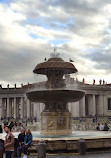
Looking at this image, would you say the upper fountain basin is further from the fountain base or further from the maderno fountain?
the fountain base

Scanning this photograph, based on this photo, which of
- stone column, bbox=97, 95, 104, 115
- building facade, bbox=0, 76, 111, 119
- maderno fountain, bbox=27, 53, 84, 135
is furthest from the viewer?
stone column, bbox=97, 95, 104, 115

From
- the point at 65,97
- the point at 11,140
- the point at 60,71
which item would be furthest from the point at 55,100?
Result: the point at 11,140

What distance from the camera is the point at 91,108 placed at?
105 m

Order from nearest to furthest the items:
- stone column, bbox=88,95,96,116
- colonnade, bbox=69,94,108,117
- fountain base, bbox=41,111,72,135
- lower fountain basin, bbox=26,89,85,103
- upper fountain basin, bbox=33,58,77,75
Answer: lower fountain basin, bbox=26,89,85,103 < fountain base, bbox=41,111,72,135 < upper fountain basin, bbox=33,58,77,75 < colonnade, bbox=69,94,108,117 < stone column, bbox=88,95,96,116

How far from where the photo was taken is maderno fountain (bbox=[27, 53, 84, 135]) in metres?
23.0

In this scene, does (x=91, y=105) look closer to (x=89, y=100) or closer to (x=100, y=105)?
(x=89, y=100)

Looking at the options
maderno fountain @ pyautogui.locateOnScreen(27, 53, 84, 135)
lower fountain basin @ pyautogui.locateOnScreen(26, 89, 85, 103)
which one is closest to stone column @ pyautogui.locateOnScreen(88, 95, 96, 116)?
maderno fountain @ pyautogui.locateOnScreen(27, 53, 84, 135)

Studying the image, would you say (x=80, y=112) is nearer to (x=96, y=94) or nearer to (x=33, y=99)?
(x=96, y=94)

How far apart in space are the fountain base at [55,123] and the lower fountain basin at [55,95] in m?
1.14

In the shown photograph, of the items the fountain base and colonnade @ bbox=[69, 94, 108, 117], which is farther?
colonnade @ bbox=[69, 94, 108, 117]

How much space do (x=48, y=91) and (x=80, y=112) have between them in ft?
256

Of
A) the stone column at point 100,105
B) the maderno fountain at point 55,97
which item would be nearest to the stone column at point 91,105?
the stone column at point 100,105

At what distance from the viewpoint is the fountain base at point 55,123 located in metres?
23.5

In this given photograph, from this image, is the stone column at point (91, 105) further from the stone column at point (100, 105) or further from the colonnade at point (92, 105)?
→ the stone column at point (100, 105)
